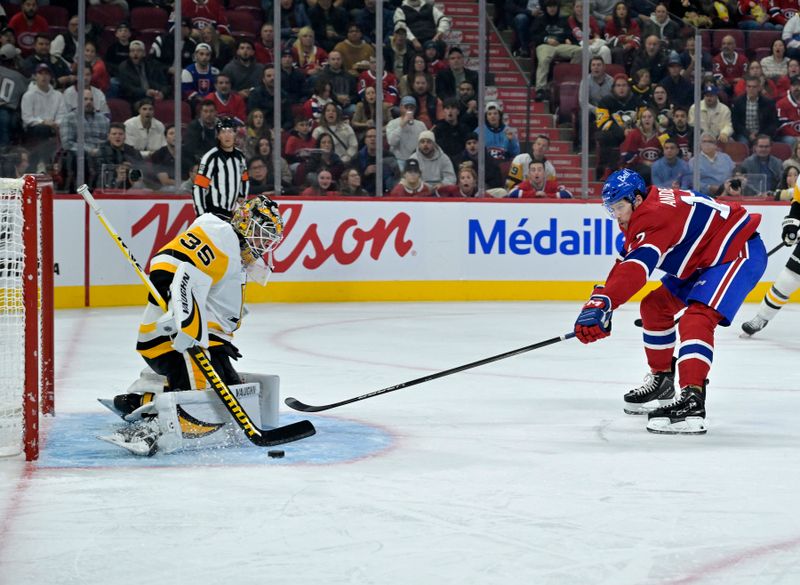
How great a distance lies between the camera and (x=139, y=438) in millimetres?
3664

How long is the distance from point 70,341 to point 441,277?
141 inches

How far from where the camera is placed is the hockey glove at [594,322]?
12.8ft

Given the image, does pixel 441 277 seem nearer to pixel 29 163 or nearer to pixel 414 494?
pixel 29 163

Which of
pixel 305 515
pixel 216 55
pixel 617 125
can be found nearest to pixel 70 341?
pixel 216 55

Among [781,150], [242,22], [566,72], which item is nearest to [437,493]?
[242,22]

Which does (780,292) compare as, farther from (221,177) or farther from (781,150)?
(221,177)

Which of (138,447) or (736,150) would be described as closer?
(138,447)

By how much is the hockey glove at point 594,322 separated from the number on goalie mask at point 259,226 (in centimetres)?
98

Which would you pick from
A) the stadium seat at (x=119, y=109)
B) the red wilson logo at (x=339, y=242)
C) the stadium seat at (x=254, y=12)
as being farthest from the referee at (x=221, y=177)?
the stadium seat at (x=254, y=12)

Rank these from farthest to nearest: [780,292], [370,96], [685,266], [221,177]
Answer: [370,96], [221,177], [780,292], [685,266]

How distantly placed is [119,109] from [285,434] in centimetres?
537

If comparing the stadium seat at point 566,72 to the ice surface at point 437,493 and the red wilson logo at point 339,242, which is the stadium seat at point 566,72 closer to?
the red wilson logo at point 339,242

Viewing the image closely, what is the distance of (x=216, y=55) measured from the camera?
29.4ft

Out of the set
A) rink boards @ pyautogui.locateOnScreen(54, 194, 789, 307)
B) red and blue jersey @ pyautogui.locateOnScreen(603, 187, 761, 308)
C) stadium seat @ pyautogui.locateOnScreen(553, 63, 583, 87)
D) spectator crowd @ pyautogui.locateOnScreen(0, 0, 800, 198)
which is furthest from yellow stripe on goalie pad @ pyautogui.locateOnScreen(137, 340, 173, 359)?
stadium seat @ pyautogui.locateOnScreen(553, 63, 583, 87)
